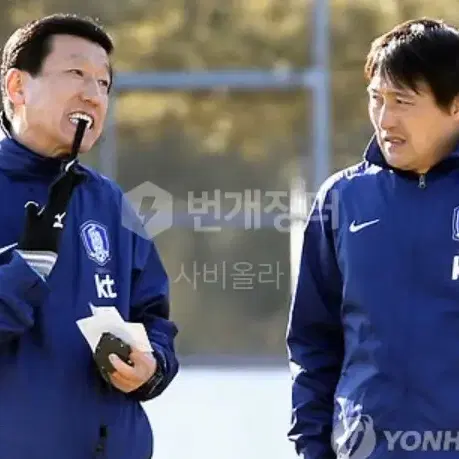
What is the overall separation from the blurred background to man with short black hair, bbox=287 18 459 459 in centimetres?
253

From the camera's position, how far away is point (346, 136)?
17.9ft

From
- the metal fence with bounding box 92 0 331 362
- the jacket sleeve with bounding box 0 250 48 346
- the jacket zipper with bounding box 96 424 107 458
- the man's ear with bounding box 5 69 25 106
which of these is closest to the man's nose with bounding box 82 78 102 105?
the man's ear with bounding box 5 69 25 106

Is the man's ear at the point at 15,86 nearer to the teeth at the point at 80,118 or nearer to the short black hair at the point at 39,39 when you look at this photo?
the short black hair at the point at 39,39

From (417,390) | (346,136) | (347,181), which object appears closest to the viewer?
(417,390)

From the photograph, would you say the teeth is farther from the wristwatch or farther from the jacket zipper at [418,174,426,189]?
the jacket zipper at [418,174,426,189]

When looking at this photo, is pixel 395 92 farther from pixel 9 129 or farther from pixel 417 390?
pixel 9 129

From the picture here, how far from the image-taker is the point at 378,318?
2.64 m

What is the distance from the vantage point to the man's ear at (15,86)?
2.90 metres

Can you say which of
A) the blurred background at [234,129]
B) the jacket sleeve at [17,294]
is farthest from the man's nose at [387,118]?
the blurred background at [234,129]

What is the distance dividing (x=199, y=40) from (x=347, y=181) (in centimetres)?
291

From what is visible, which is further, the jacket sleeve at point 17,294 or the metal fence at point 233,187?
the metal fence at point 233,187

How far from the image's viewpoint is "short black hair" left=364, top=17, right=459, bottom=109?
2697 millimetres

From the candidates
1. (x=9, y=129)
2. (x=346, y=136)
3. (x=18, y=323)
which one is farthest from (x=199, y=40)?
(x=18, y=323)

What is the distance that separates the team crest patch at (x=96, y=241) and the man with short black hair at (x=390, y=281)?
15.2 inches
